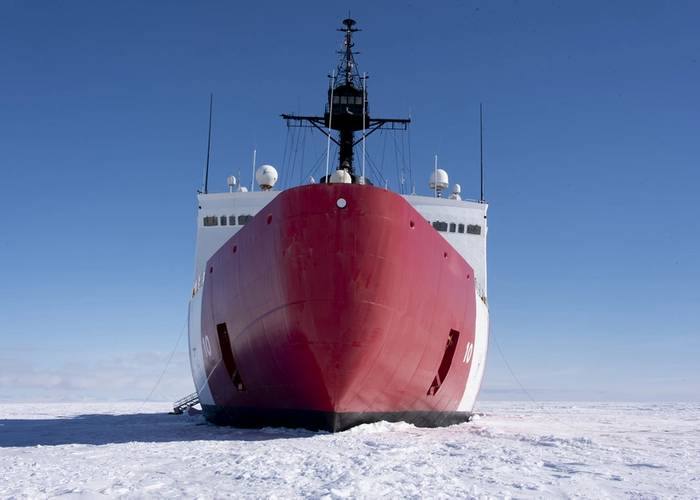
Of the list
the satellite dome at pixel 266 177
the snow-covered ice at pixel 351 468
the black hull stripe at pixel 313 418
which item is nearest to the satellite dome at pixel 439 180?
the satellite dome at pixel 266 177

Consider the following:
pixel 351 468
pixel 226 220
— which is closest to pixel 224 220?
pixel 226 220

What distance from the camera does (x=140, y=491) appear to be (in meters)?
6.00

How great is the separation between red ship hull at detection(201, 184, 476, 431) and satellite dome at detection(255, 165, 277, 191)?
685 centimetres

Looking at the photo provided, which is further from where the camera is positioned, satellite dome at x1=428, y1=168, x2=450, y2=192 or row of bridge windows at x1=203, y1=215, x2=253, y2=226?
satellite dome at x1=428, y1=168, x2=450, y2=192

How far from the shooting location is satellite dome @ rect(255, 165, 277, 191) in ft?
62.4

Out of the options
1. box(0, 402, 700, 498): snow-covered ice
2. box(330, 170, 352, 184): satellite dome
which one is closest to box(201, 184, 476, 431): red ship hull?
box(0, 402, 700, 498): snow-covered ice

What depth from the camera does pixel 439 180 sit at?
21859 millimetres

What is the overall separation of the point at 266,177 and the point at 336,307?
949cm

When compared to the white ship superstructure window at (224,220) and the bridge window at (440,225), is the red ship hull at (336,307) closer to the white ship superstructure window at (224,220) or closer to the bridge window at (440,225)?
the white ship superstructure window at (224,220)

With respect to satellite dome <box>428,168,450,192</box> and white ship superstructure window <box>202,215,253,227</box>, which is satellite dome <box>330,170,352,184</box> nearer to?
white ship superstructure window <box>202,215,253,227</box>

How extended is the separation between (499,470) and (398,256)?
4.51 metres

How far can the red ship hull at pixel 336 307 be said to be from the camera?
10477 millimetres

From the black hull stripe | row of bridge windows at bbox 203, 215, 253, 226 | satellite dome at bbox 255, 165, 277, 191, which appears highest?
satellite dome at bbox 255, 165, 277, 191

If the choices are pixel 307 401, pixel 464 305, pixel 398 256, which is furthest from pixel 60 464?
pixel 464 305
